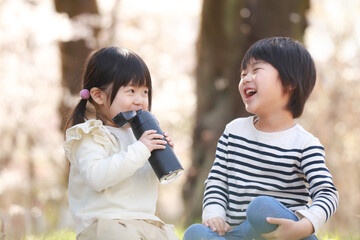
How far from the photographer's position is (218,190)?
2711 mm

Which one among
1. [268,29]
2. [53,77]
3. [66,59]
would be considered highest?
[268,29]

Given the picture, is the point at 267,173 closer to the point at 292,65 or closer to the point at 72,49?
the point at 292,65

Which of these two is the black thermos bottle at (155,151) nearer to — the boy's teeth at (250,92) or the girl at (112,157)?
the girl at (112,157)

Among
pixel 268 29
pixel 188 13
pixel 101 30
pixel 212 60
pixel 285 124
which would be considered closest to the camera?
pixel 285 124

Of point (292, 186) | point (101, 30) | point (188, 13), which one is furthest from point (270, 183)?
point (188, 13)

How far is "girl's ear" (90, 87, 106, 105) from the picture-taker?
2.69m

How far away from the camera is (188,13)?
13.7m

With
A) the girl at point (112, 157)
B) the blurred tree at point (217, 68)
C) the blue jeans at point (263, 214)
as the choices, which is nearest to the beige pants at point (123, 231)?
the girl at point (112, 157)

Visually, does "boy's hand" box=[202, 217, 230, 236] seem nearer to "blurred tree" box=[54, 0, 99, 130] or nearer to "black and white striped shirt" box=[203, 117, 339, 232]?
"black and white striped shirt" box=[203, 117, 339, 232]

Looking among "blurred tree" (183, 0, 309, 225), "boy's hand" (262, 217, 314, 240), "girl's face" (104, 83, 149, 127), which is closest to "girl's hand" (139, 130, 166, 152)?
"girl's face" (104, 83, 149, 127)

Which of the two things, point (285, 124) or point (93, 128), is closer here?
point (93, 128)

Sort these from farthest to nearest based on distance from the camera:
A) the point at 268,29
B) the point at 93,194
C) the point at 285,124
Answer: the point at 268,29, the point at 285,124, the point at 93,194

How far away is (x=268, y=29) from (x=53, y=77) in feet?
20.3

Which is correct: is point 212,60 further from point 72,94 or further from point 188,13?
point 188,13
